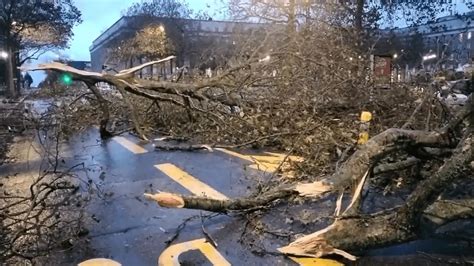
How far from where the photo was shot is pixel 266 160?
633 cm

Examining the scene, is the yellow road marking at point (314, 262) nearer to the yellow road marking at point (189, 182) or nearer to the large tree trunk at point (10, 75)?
the yellow road marking at point (189, 182)

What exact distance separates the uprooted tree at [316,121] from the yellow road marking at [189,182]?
0.69 metres

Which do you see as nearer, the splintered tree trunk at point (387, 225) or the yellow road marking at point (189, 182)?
the splintered tree trunk at point (387, 225)

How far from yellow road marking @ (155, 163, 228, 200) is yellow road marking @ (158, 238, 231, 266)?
106cm

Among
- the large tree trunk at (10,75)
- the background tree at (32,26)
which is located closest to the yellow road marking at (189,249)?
the background tree at (32,26)

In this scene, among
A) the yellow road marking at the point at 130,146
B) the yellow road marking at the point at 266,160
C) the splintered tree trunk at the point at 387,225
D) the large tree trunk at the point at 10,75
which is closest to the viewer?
the splintered tree trunk at the point at 387,225

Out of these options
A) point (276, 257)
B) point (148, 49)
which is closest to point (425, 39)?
point (148, 49)

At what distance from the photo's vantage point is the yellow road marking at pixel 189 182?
15.9ft

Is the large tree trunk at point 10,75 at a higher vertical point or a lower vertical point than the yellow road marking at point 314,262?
higher

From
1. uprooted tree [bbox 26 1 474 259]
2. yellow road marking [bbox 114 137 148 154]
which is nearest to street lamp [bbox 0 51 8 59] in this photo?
uprooted tree [bbox 26 1 474 259]

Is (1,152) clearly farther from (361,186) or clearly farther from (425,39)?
(425,39)

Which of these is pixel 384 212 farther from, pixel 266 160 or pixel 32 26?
pixel 32 26

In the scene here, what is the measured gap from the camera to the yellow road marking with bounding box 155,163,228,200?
486 cm

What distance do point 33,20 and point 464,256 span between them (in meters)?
30.5
